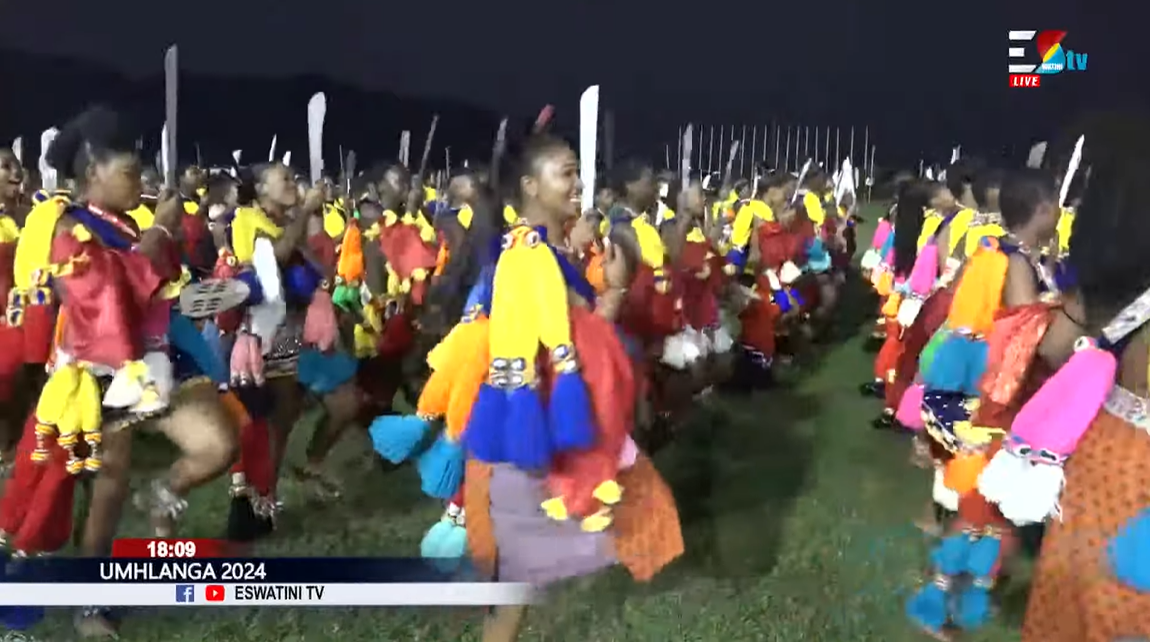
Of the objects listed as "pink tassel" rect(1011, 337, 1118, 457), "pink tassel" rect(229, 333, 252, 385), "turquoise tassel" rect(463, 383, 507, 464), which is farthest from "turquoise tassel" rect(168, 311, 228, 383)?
"pink tassel" rect(1011, 337, 1118, 457)

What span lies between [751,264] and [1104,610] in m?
3.23

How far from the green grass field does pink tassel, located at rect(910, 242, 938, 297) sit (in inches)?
30.9

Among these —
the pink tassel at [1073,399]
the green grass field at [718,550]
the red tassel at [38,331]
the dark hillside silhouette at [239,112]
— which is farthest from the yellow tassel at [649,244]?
the red tassel at [38,331]

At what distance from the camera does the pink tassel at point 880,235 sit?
13.2 feet

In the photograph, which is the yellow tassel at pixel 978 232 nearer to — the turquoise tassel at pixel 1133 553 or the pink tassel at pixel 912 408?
the pink tassel at pixel 912 408

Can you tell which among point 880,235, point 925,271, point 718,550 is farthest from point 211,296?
point 880,235

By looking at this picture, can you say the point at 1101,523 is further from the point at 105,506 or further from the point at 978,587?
the point at 105,506

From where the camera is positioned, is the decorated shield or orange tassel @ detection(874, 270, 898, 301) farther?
orange tassel @ detection(874, 270, 898, 301)

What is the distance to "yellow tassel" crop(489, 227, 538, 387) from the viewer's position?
89.7 inches

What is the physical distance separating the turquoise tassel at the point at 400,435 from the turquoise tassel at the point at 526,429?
33cm

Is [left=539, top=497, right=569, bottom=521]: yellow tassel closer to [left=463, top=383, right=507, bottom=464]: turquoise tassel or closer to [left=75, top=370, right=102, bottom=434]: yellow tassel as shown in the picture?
[left=463, top=383, right=507, bottom=464]: turquoise tassel

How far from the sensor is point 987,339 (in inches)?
107

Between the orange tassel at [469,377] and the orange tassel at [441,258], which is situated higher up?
the orange tassel at [441,258]

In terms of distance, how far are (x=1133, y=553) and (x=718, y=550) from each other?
130 centimetres
